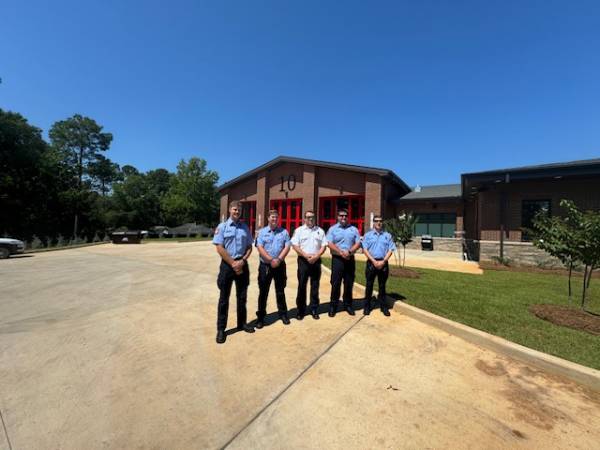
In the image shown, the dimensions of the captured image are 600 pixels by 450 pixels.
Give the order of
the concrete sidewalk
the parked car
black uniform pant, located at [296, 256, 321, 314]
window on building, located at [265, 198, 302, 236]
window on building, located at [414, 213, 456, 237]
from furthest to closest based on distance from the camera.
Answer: window on building, located at [265, 198, 302, 236]
window on building, located at [414, 213, 456, 237]
the parked car
the concrete sidewalk
black uniform pant, located at [296, 256, 321, 314]

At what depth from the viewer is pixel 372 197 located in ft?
60.6

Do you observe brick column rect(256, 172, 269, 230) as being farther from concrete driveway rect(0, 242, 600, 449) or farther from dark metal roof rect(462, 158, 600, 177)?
concrete driveway rect(0, 242, 600, 449)

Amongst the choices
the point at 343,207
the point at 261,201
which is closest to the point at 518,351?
the point at 343,207

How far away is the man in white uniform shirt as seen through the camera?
4.64 meters

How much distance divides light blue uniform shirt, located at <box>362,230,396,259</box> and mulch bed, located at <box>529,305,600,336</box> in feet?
9.78

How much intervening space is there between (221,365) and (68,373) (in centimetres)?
165

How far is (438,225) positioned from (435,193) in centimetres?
339

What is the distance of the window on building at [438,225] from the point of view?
69.7 ft

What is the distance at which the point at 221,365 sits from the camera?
312 centimetres

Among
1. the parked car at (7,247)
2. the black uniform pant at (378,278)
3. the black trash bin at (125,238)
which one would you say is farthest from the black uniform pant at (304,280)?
the black trash bin at (125,238)

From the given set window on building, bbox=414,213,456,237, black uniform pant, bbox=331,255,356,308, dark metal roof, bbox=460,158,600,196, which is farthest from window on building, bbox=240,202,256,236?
black uniform pant, bbox=331,255,356,308

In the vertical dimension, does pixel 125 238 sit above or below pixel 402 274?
above

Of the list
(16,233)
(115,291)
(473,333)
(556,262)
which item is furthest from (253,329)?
(16,233)

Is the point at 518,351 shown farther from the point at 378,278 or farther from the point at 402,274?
the point at 402,274
